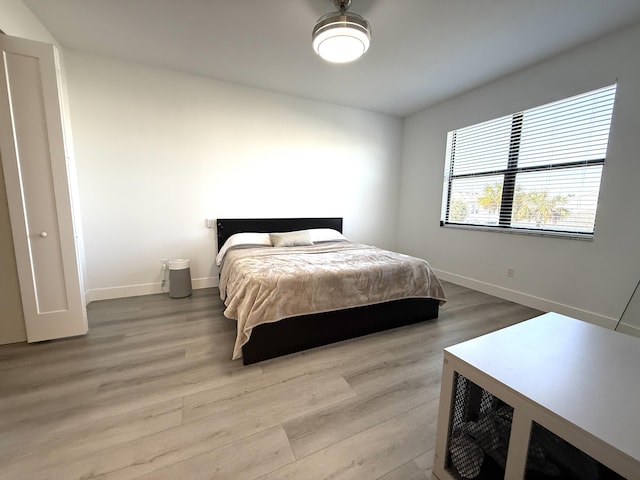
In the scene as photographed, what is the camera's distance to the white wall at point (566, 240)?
223cm

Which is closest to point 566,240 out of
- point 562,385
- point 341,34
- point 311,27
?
point 562,385

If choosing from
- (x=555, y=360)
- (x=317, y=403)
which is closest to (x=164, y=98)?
(x=317, y=403)


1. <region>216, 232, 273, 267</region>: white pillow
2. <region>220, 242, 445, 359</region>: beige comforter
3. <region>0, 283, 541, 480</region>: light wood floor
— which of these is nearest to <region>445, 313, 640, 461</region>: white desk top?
<region>0, 283, 541, 480</region>: light wood floor

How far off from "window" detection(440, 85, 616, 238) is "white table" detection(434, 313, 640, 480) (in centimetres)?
209

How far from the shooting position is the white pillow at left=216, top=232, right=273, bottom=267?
3100 millimetres

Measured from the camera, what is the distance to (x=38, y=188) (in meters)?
→ 1.92

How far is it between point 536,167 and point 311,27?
2812 mm

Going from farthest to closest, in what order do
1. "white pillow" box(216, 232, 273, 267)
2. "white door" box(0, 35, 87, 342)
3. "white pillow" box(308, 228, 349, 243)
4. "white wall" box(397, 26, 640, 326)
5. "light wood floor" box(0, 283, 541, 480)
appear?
1. "white pillow" box(308, 228, 349, 243)
2. "white pillow" box(216, 232, 273, 267)
3. "white wall" box(397, 26, 640, 326)
4. "white door" box(0, 35, 87, 342)
5. "light wood floor" box(0, 283, 541, 480)

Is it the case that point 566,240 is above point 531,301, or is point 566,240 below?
above

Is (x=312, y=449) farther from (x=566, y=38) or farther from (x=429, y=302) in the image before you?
(x=566, y=38)

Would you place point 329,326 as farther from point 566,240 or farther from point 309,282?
point 566,240

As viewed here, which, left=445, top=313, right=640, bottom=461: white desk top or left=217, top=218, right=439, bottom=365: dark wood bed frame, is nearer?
left=445, top=313, right=640, bottom=461: white desk top

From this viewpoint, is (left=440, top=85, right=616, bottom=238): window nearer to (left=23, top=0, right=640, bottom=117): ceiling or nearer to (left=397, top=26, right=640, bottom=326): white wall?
(left=397, top=26, right=640, bottom=326): white wall

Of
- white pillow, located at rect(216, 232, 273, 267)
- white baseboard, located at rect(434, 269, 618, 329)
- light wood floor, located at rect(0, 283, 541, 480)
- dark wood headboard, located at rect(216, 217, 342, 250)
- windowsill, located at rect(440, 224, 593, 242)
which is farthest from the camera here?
dark wood headboard, located at rect(216, 217, 342, 250)
